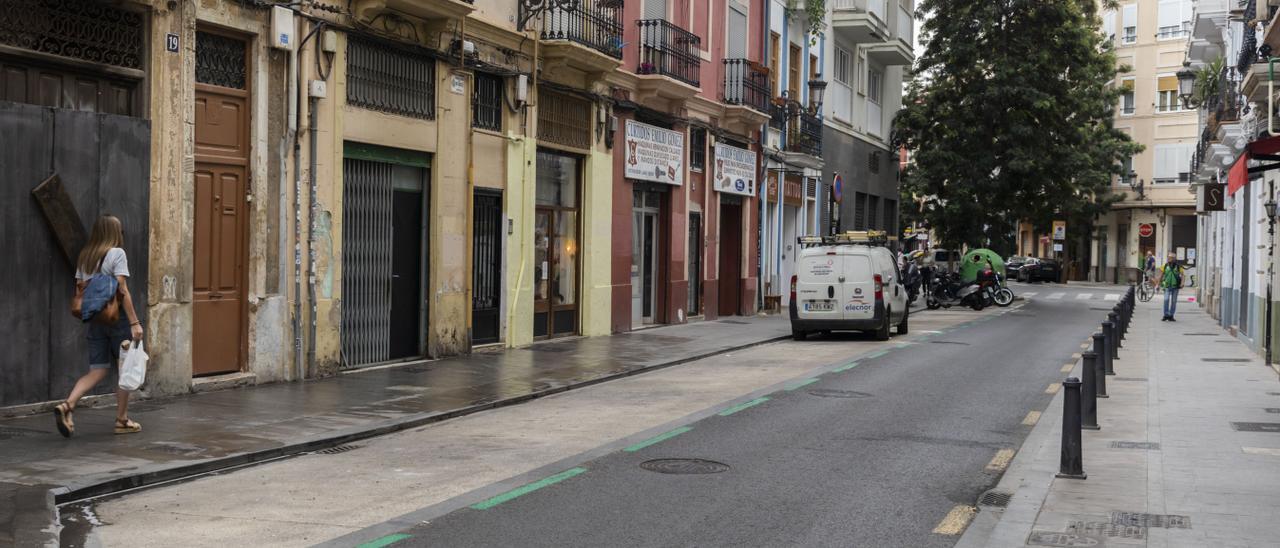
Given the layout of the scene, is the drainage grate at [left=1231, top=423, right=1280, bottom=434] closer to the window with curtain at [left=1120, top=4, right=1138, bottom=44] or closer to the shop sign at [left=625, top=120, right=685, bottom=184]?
the shop sign at [left=625, top=120, right=685, bottom=184]

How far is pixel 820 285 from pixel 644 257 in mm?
4193

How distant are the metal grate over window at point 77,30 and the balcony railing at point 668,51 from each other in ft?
40.3

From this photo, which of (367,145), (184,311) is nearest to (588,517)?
(184,311)

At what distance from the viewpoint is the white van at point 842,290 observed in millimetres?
21672

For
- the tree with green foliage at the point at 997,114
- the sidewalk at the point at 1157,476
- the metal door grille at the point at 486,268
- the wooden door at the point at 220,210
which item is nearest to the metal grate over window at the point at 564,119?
the metal door grille at the point at 486,268

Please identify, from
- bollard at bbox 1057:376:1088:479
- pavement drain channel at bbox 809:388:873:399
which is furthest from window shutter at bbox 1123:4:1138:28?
bollard at bbox 1057:376:1088:479

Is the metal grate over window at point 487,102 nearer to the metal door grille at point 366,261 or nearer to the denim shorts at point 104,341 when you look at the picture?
the metal door grille at point 366,261

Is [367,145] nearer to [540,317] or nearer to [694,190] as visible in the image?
[540,317]

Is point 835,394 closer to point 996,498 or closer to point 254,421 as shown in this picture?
point 996,498

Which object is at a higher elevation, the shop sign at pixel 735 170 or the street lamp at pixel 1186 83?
the street lamp at pixel 1186 83

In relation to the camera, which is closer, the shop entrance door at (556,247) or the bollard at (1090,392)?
the bollard at (1090,392)

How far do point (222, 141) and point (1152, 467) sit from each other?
9.72 m

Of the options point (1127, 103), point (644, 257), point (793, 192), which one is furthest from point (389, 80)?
point (1127, 103)

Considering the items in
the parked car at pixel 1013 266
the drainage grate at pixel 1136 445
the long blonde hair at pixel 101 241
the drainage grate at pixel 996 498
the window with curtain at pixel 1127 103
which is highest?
the window with curtain at pixel 1127 103
